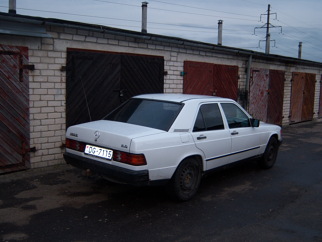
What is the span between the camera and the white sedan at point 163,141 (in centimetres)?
464

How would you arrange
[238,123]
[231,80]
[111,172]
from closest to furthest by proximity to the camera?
[111,172], [238,123], [231,80]

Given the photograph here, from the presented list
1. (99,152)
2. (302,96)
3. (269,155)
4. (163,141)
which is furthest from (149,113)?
(302,96)

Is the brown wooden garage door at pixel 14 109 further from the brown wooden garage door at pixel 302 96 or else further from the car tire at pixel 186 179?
the brown wooden garage door at pixel 302 96

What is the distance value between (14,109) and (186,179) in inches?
138

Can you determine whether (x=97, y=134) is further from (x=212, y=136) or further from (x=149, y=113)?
(x=212, y=136)

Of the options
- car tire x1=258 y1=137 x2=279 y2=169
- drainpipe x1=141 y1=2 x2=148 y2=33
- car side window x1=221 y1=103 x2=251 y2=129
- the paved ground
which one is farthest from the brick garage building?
car tire x1=258 y1=137 x2=279 y2=169

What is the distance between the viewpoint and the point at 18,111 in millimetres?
6559

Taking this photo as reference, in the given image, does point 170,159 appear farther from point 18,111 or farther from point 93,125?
point 18,111

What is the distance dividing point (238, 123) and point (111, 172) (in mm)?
2818

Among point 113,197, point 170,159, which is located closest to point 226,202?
point 170,159

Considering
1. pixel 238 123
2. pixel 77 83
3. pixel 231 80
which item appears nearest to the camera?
pixel 238 123

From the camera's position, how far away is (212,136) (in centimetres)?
569

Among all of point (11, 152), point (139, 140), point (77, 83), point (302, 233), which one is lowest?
point (302, 233)

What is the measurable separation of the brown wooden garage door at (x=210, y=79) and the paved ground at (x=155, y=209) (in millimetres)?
4030
